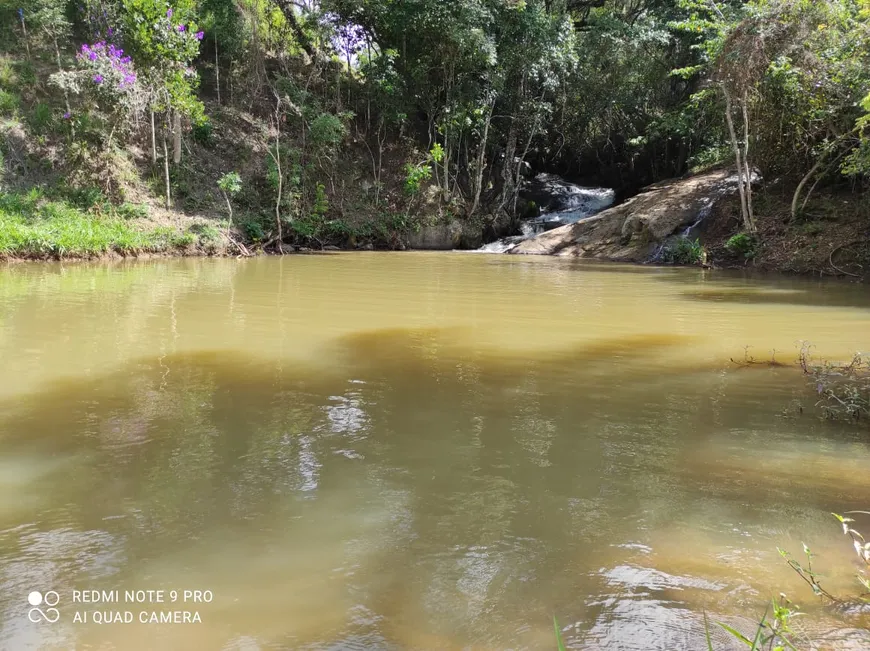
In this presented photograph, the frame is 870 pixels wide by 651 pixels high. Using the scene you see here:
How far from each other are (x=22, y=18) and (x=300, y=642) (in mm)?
22138

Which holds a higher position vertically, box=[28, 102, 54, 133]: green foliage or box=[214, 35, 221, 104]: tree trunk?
box=[214, 35, 221, 104]: tree trunk

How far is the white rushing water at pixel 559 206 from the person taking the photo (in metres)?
20.5

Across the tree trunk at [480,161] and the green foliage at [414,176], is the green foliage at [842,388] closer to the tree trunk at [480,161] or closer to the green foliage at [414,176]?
the green foliage at [414,176]

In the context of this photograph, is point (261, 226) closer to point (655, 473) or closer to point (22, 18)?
point (22, 18)

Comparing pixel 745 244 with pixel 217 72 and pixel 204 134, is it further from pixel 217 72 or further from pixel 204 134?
pixel 217 72

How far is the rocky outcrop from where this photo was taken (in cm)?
1611

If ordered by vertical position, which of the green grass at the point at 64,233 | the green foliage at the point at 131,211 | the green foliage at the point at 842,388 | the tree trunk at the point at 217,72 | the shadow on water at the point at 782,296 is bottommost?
the green foliage at the point at 842,388

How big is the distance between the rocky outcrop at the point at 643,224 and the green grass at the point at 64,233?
10043 millimetres

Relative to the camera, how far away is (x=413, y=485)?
9.14ft

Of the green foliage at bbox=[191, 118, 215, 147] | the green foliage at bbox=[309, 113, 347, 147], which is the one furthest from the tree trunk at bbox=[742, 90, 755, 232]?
the green foliage at bbox=[191, 118, 215, 147]

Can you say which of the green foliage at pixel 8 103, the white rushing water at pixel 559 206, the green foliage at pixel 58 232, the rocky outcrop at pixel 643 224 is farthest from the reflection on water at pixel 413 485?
the white rushing water at pixel 559 206

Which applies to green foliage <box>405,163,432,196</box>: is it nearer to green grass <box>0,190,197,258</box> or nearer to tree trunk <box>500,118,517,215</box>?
tree trunk <box>500,118,517,215</box>

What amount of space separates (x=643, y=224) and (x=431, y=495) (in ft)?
49.9

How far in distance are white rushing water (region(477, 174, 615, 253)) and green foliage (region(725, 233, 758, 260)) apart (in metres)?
6.56
